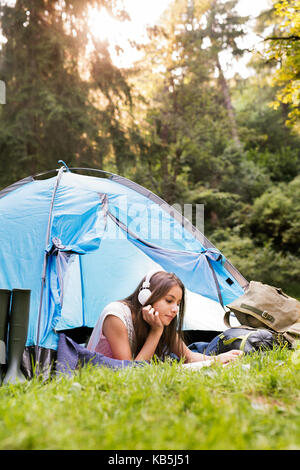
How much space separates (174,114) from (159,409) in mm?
9248

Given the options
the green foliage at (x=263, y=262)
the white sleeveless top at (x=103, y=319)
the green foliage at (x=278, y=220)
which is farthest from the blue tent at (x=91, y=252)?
the green foliage at (x=278, y=220)

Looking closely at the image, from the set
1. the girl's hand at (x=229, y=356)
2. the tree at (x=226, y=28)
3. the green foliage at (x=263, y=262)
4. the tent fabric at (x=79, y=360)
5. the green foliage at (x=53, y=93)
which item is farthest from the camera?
the tree at (x=226, y=28)

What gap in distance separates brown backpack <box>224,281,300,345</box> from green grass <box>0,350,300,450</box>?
72 cm

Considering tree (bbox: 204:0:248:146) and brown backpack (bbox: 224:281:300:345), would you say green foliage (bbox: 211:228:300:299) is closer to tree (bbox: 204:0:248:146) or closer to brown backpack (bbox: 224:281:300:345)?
tree (bbox: 204:0:248:146)

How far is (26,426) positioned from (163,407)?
1.80 feet

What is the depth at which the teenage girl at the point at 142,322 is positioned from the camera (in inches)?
107

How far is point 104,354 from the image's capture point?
2.76m

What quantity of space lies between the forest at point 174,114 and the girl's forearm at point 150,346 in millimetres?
3825

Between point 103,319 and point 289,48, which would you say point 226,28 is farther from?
point 103,319

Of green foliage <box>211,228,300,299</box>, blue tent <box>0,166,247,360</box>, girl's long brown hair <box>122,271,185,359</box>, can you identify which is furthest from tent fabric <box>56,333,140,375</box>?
green foliage <box>211,228,300,299</box>

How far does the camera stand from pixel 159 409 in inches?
66.7

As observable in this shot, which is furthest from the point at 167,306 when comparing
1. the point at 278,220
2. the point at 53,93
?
the point at 278,220

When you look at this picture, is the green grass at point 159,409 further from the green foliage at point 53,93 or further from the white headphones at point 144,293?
the green foliage at point 53,93

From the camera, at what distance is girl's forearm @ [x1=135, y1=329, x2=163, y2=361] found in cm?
275
